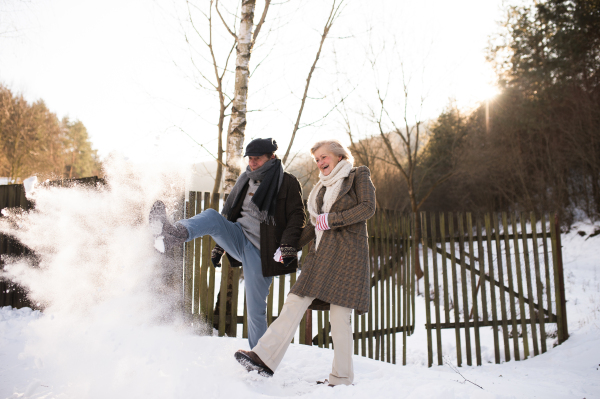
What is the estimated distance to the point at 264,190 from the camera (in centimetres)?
281

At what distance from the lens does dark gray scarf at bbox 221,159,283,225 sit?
9.20 feet

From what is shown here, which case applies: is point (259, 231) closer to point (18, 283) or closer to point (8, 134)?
point (18, 283)

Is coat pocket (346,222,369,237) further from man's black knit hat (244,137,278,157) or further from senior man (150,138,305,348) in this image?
man's black knit hat (244,137,278,157)

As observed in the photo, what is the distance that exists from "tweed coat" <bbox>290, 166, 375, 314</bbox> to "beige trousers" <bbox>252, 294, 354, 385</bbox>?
0.09 m

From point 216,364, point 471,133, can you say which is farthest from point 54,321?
point 471,133

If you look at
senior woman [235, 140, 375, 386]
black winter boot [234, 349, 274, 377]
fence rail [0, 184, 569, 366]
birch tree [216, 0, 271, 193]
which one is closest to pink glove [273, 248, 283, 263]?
senior woman [235, 140, 375, 386]

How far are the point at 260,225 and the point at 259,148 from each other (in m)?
0.62

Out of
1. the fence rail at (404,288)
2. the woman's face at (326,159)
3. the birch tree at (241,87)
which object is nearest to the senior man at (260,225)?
the woman's face at (326,159)

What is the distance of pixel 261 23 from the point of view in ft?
18.1

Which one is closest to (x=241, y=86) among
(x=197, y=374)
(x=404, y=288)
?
(x=404, y=288)

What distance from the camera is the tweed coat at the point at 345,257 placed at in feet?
8.10

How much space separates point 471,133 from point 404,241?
1466 cm

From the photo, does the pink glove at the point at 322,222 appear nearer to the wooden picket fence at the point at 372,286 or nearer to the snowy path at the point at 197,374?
the snowy path at the point at 197,374

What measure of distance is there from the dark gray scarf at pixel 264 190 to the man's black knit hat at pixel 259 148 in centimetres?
9
